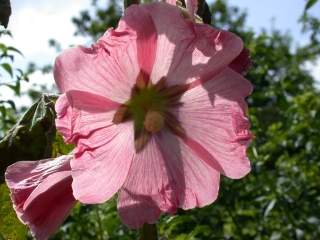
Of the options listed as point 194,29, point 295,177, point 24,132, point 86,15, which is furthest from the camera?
point 86,15

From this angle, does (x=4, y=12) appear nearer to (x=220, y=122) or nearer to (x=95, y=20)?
(x=220, y=122)

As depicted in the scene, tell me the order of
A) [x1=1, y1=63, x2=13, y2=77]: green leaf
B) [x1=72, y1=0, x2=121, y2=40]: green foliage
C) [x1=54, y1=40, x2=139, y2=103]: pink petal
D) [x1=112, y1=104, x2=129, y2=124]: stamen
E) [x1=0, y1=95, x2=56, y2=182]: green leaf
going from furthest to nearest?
[x1=72, y1=0, x2=121, y2=40]: green foliage, [x1=1, y1=63, x2=13, y2=77]: green leaf, [x1=0, y1=95, x2=56, y2=182]: green leaf, [x1=112, y1=104, x2=129, y2=124]: stamen, [x1=54, y1=40, x2=139, y2=103]: pink petal

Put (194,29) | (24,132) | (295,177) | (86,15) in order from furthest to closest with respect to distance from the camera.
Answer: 1. (86,15)
2. (295,177)
3. (24,132)
4. (194,29)

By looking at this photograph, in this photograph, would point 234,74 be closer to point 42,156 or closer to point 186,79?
point 186,79

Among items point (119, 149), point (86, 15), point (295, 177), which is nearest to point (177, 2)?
point (119, 149)

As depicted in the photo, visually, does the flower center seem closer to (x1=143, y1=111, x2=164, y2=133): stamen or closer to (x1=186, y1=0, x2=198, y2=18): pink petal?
(x1=143, y1=111, x2=164, y2=133): stamen

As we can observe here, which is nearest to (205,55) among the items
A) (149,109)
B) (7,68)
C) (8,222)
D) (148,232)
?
(149,109)

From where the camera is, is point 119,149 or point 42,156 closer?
point 119,149

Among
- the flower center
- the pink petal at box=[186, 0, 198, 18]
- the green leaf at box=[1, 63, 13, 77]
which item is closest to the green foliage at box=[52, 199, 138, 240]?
the green leaf at box=[1, 63, 13, 77]
